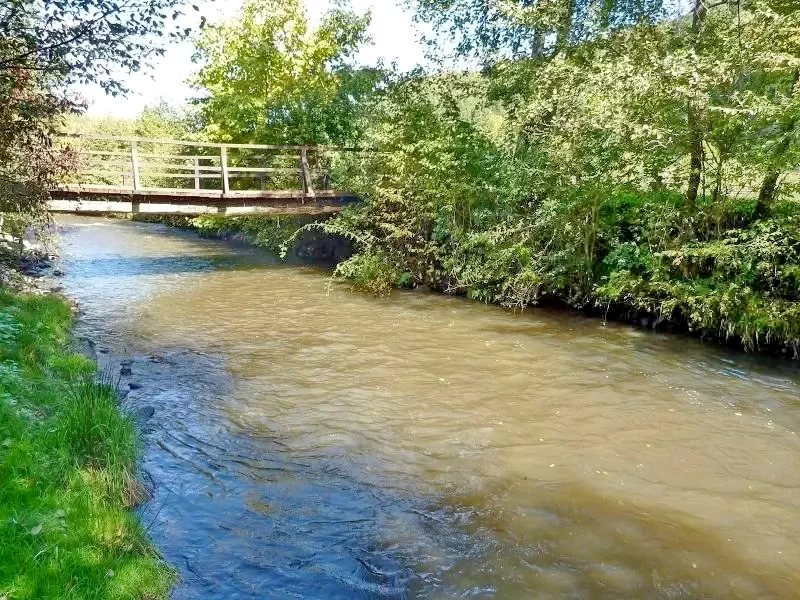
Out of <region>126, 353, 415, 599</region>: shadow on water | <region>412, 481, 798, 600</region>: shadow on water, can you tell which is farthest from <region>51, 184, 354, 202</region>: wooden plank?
<region>412, 481, 798, 600</region>: shadow on water

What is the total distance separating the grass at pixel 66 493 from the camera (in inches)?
116

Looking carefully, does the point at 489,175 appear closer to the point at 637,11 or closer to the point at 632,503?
the point at 637,11

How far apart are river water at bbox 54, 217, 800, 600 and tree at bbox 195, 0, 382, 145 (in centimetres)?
1342

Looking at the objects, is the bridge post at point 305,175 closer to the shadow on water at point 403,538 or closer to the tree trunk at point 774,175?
the tree trunk at point 774,175

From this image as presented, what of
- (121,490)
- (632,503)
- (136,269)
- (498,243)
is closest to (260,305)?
(498,243)

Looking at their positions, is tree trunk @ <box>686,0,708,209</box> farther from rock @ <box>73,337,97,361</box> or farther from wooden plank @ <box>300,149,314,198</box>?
wooden plank @ <box>300,149,314,198</box>

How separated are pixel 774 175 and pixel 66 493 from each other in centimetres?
974

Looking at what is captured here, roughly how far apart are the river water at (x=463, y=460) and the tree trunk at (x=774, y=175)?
241 centimetres

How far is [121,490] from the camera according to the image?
13.9 ft

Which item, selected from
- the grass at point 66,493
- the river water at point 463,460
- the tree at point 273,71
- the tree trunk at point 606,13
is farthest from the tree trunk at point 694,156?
the tree at point 273,71

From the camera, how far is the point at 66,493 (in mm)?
Result: 3730

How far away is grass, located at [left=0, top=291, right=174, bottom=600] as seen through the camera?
2953 millimetres

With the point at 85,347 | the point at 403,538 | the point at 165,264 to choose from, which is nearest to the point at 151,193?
the point at 165,264

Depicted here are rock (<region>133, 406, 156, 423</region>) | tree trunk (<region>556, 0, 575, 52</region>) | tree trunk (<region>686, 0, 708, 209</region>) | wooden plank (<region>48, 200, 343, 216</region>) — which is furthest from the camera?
wooden plank (<region>48, 200, 343, 216</region>)
